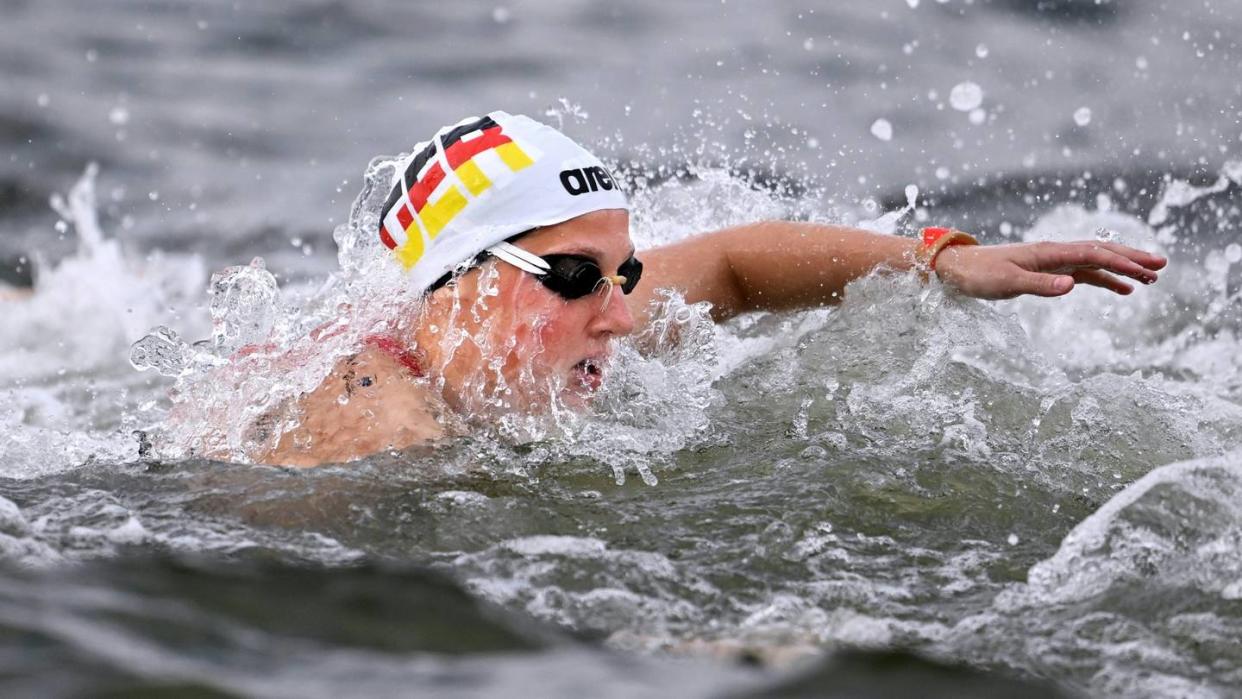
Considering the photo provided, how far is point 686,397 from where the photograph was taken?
196 inches

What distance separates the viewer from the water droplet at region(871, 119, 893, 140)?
930cm

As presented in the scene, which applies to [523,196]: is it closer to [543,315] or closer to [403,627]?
[543,315]

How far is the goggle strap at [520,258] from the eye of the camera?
14.7ft

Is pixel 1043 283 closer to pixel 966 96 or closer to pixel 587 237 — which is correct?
pixel 587 237

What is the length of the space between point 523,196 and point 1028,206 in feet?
15.0

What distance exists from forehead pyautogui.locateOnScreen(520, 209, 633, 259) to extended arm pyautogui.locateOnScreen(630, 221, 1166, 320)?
675 millimetres

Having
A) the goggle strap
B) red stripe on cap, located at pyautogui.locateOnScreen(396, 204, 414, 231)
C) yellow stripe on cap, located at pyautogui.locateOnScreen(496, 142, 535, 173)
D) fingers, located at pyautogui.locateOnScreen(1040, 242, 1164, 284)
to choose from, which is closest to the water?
red stripe on cap, located at pyautogui.locateOnScreen(396, 204, 414, 231)

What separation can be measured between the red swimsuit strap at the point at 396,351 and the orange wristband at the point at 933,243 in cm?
176

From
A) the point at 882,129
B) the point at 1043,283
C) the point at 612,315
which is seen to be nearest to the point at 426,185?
the point at 612,315

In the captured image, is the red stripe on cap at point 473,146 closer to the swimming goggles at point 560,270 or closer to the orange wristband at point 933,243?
the swimming goggles at point 560,270

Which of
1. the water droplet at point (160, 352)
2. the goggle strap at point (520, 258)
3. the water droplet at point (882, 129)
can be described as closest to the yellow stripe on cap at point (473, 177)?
the goggle strap at point (520, 258)

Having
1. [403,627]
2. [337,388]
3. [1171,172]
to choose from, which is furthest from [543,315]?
[1171,172]

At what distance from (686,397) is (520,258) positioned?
832mm

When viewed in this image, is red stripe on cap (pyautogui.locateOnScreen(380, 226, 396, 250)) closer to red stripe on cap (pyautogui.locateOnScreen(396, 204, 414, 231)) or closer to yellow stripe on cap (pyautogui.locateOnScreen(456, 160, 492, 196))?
red stripe on cap (pyautogui.locateOnScreen(396, 204, 414, 231))
